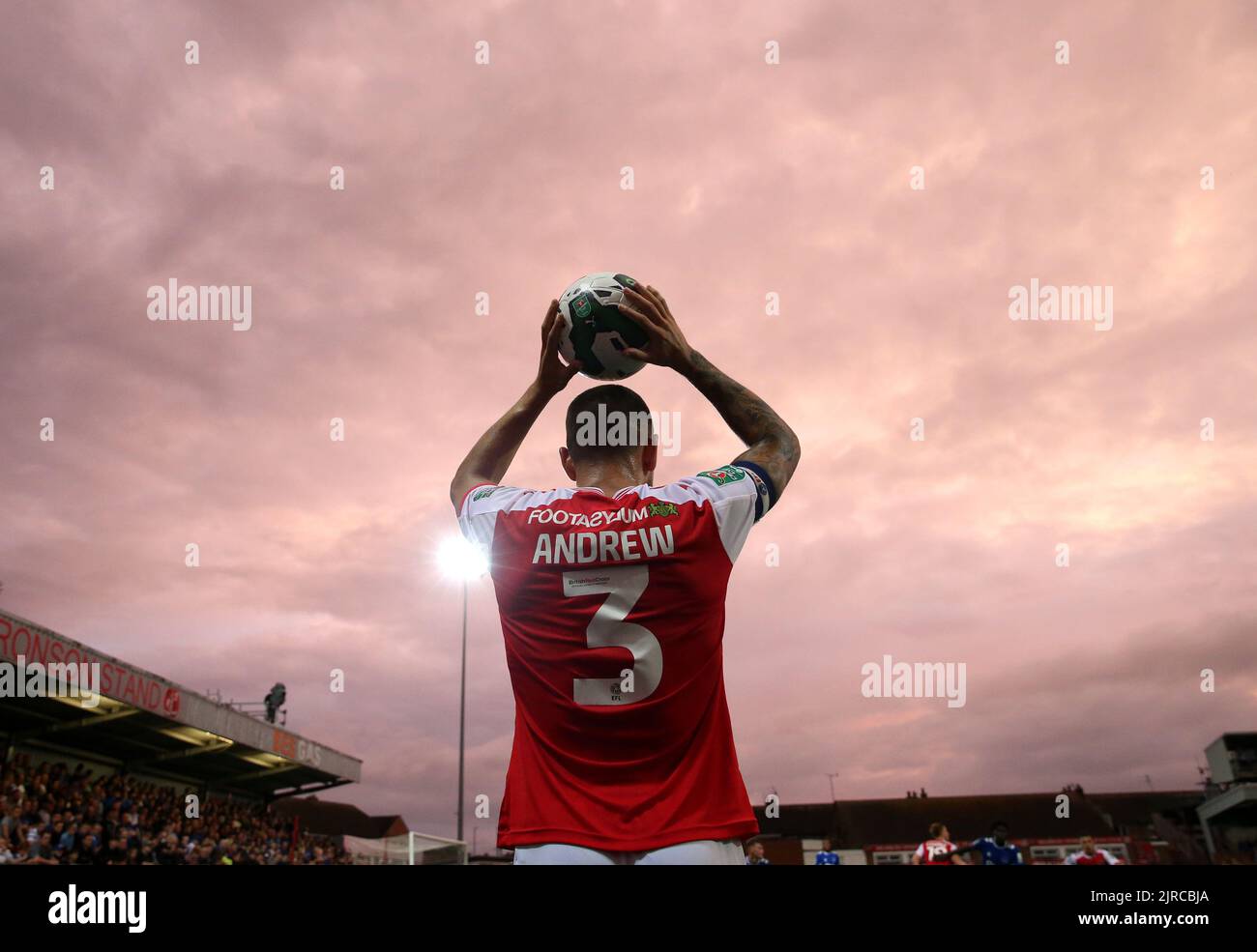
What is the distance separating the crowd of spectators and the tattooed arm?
46.3ft

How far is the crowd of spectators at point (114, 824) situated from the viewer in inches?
706

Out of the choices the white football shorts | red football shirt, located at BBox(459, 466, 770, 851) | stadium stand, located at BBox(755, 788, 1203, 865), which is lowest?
stadium stand, located at BBox(755, 788, 1203, 865)

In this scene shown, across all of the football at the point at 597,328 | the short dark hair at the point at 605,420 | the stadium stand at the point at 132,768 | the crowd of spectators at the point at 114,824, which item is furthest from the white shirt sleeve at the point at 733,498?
the stadium stand at the point at 132,768

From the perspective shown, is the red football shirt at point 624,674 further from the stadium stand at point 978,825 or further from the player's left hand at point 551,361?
the stadium stand at point 978,825

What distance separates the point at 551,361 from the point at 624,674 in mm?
1411

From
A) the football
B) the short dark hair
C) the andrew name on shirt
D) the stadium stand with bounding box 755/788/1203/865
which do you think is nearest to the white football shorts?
the andrew name on shirt

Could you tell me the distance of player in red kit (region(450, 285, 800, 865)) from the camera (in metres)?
2.32

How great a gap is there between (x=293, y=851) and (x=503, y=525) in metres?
35.6

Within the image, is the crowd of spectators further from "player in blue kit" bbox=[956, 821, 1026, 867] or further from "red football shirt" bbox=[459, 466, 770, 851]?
"red football shirt" bbox=[459, 466, 770, 851]

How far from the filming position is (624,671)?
7.87 feet

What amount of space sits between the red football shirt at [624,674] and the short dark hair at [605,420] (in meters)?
0.35

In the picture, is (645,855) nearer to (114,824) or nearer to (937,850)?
(937,850)

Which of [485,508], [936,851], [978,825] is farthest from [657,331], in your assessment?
[978,825]
